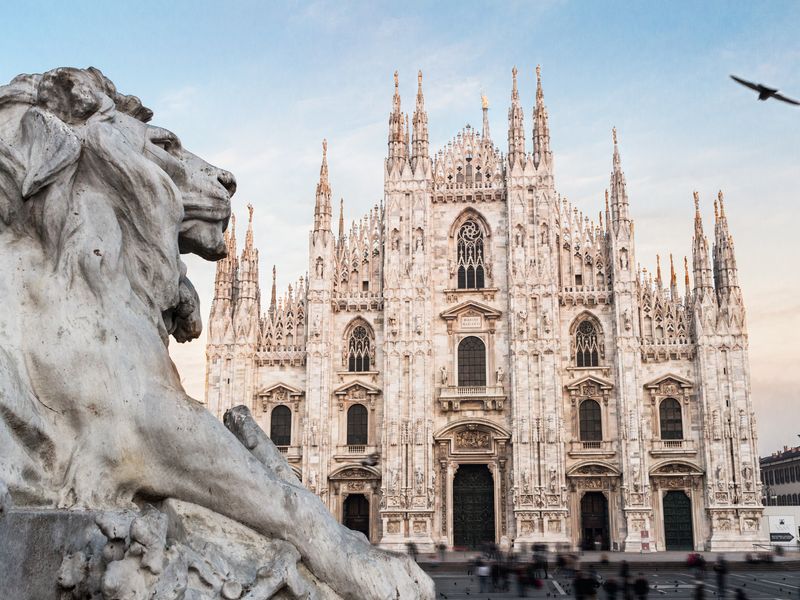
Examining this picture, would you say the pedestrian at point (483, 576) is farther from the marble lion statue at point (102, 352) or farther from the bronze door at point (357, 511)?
the marble lion statue at point (102, 352)

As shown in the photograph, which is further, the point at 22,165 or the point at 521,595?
the point at 521,595

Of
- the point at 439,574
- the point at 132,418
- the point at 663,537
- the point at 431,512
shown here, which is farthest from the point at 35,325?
the point at 663,537

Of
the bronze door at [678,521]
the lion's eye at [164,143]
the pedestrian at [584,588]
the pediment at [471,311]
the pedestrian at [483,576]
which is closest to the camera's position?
the lion's eye at [164,143]

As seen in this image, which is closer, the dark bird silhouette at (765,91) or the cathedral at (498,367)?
the dark bird silhouette at (765,91)

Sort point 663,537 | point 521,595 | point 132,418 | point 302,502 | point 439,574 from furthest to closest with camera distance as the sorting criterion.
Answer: point 663,537
point 439,574
point 521,595
point 302,502
point 132,418

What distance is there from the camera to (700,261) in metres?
33.2

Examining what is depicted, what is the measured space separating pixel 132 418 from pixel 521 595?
613 inches

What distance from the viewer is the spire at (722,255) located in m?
33.2

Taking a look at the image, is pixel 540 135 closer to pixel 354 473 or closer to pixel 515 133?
pixel 515 133

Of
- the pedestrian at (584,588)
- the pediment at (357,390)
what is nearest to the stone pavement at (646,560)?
the pediment at (357,390)

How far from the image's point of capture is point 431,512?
103ft

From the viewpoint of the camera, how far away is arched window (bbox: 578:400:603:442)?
32344 millimetres

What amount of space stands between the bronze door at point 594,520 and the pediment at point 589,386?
12.1ft

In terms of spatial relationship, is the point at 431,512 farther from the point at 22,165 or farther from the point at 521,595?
the point at 22,165
